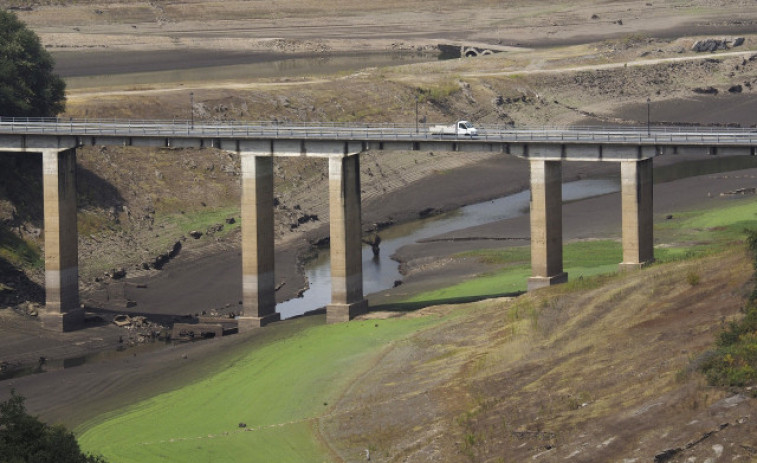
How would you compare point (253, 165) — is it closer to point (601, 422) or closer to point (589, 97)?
point (601, 422)

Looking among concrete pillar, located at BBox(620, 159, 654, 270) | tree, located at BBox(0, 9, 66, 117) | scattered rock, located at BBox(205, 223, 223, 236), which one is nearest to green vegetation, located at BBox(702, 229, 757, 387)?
concrete pillar, located at BBox(620, 159, 654, 270)

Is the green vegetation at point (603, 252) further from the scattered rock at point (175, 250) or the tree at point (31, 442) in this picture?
the tree at point (31, 442)

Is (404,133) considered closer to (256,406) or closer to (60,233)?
(60,233)

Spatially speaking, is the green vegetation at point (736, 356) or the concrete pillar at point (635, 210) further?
the concrete pillar at point (635, 210)

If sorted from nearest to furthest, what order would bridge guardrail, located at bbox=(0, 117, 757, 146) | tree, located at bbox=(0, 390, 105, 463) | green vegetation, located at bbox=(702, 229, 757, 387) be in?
tree, located at bbox=(0, 390, 105, 463) < green vegetation, located at bbox=(702, 229, 757, 387) < bridge guardrail, located at bbox=(0, 117, 757, 146)

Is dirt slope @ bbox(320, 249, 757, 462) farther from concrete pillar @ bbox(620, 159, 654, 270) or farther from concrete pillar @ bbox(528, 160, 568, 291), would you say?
concrete pillar @ bbox(528, 160, 568, 291)

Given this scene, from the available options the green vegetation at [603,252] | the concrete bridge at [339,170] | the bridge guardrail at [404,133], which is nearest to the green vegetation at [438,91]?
the green vegetation at [603,252]
